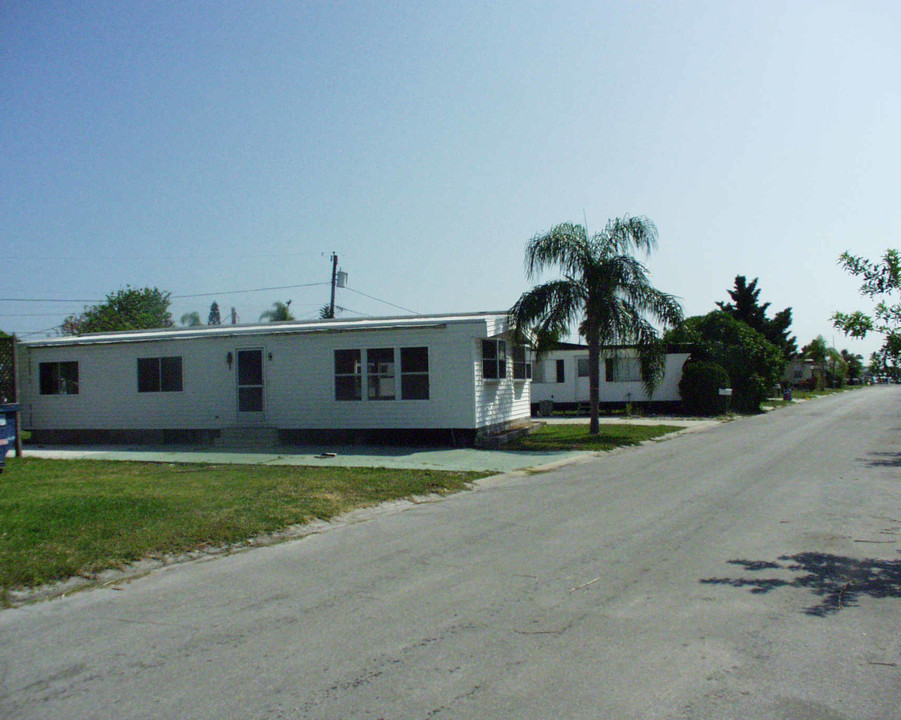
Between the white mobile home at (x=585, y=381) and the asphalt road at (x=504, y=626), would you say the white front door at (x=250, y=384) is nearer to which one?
the asphalt road at (x=504, y=626)

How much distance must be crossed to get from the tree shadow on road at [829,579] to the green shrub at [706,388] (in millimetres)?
26459

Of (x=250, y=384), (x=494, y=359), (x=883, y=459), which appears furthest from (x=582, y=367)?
(x=883, y=459)

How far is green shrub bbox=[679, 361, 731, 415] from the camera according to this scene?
1292 inches

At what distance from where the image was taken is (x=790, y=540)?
26.5 ft

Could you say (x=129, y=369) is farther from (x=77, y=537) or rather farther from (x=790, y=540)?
(x=790, y=540)

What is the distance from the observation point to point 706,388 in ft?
108

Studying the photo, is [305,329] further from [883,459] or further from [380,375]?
[883,459]

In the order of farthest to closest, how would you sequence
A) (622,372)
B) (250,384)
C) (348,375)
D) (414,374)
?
(622,372) < (250,384) < (348,375) < (414,374)

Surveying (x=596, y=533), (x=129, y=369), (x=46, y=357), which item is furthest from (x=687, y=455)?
(x=46, y=357)

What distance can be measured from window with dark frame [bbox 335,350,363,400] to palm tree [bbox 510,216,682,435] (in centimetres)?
470

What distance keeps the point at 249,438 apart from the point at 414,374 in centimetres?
466

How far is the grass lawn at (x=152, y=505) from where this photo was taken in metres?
7.63

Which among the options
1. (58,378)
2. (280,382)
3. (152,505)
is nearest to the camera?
(152,505)

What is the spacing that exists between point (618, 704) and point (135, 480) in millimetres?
10785
